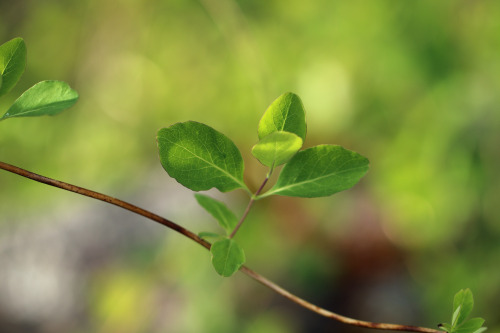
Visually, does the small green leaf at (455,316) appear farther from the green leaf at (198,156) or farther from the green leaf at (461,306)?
the green leaf at (198,156)


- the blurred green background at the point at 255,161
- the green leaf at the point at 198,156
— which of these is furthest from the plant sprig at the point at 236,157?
the blurred green background at the point at 255,161

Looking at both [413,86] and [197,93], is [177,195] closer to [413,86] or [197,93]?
[197,93]

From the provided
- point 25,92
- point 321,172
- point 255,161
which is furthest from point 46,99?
point 255,161

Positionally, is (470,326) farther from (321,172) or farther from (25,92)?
(25,92)

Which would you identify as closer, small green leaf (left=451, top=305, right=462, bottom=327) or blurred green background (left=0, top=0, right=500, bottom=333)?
small green leaf (left=451, top=305, right=462, bottom=327)

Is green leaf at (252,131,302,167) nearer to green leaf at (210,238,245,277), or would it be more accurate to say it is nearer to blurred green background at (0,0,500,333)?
green leaf at (210,238,245,277)

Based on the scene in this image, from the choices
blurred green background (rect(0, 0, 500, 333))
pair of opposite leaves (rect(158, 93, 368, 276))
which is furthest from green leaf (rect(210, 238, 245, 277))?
blurred green background (rect(0, 0, 500, 333))

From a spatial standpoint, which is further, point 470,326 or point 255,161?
point 255,161

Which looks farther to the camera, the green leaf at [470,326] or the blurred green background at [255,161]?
the blurred green background at [255,161]
